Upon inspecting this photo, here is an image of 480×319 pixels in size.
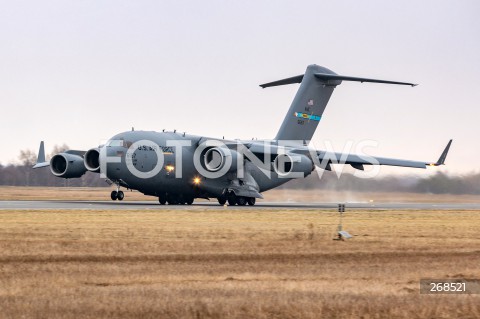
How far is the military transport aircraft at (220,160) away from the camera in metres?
43.8

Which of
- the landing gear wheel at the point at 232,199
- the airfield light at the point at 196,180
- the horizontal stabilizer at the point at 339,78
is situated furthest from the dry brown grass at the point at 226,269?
the horizontal stabilizer at the point at 339,78

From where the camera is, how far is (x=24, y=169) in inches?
3848

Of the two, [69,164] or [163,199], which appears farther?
[163,199]

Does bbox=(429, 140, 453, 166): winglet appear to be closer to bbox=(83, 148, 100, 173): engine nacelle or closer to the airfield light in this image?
the airfield light

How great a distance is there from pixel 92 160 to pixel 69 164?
6.57 feet

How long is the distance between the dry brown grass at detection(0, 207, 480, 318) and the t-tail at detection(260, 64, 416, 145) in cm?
2194

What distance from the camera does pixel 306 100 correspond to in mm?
51188

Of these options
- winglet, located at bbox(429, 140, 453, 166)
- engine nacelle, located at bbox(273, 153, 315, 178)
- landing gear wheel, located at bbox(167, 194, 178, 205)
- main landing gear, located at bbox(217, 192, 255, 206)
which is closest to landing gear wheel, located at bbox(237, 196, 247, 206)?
main landing gear, located at bbox(217, 192, 255, 206)

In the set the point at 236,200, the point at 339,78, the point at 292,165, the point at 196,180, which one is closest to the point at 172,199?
the point at 196,180

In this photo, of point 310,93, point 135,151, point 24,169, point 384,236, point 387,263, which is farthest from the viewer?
point 24,169

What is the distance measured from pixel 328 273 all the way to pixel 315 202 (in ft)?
130

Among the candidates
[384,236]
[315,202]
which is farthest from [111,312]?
[315,202]

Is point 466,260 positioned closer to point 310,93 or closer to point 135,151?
point 135,151

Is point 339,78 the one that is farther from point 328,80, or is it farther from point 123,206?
point 123,206
